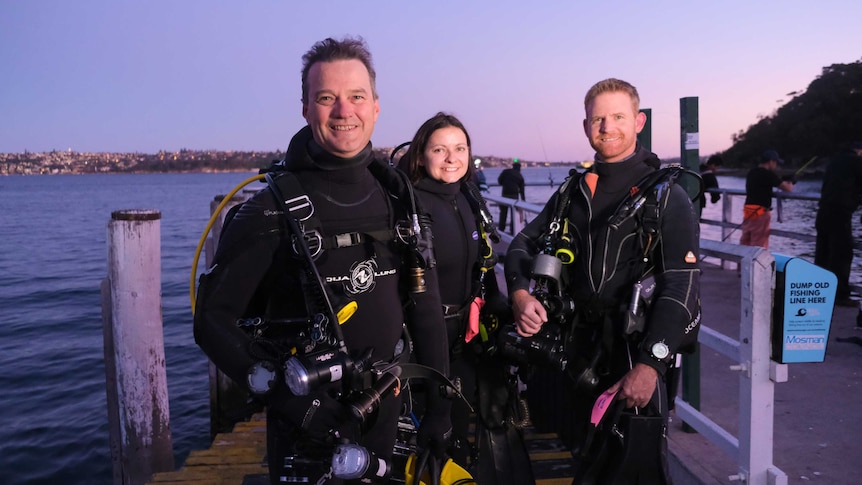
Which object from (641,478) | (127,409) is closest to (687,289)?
(641,478)

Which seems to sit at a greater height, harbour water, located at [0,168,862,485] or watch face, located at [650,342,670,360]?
watch face, located at [650,342,670,360]

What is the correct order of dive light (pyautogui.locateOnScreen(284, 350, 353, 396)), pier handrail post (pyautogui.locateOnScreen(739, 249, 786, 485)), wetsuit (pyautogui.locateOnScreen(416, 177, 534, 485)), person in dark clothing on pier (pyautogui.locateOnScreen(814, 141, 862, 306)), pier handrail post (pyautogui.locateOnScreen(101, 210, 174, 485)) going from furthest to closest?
person in dark clothing on pier (pyautogui.locateOnScreen(814, 141, 862, 306))
pier handrail post (pyautogui.locateOnScreen(101, 210, 174, 485))
wetsuit (pyautogui.locateOnScreen(416, 177, 534, 485))
pier handrail post (pyautogui.locateOnScreen(739, 249, 786, 485))
dive light (pyautogui.locateOnScreen(284, 350, 353, 396))

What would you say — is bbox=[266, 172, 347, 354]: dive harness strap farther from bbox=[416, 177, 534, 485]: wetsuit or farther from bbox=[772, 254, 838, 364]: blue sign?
bbox=[772, 254, 838, 364]: blue sign

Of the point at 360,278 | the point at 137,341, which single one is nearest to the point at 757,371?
the point at 360,278

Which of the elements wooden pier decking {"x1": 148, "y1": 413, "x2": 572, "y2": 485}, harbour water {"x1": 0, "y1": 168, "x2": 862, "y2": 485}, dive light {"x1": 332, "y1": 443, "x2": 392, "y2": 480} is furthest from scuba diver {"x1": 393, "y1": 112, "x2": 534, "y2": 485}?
harbour water {"x1": 0, "y1": 168, "x2": 862, "y2": 485}

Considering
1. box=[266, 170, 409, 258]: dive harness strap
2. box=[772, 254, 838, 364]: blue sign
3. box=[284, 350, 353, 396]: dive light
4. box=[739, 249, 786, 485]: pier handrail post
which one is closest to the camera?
box=[284, 350, 353, 396]: dive light

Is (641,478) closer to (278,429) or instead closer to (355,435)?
(355,435)

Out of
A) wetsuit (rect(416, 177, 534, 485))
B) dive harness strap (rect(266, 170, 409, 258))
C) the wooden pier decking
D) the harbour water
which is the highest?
dive harness strap (rect(266, 170, 409, 258))

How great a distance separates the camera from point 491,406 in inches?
138

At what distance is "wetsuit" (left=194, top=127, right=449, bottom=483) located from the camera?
2.02 metres

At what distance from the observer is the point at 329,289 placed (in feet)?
6.95

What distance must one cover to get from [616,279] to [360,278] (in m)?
1.12

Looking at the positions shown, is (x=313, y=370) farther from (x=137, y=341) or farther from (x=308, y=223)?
(x=137, y=341)

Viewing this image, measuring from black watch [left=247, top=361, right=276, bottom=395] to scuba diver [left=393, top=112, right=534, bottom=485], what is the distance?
1.50 meters
